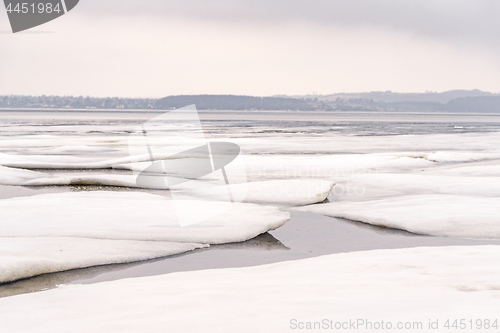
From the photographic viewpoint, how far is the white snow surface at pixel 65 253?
5578mm

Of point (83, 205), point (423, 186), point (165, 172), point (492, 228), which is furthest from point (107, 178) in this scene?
point (492, 228)

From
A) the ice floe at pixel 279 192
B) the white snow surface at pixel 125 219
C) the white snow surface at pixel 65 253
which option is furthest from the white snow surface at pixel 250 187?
the white snow surface at pixel 65 253

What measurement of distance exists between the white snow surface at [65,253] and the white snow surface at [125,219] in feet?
1.14

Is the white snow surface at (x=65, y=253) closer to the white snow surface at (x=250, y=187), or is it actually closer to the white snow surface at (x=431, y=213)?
the white snow surface at (x=431, y=213)

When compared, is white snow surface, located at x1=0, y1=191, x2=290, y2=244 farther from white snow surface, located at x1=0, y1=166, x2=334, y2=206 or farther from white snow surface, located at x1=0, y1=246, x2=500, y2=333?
white snow surface, located at x1=0, y1=246, x2=500, y2=333

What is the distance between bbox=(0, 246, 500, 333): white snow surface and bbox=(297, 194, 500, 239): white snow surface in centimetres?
233

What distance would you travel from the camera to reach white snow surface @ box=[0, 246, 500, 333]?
3.39m

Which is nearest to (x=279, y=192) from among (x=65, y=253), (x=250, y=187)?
(x=250, y=187)

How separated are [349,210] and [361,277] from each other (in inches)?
178

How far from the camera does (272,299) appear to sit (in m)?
3.94

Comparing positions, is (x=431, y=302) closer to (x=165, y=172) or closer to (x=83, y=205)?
(x=83, y=205)

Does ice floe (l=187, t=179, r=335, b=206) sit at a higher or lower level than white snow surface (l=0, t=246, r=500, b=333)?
lower

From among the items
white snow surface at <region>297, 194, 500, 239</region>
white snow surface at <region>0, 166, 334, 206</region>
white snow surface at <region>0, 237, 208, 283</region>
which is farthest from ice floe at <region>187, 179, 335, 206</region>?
white snow surface at <region>0, 237, 208, 283</region>

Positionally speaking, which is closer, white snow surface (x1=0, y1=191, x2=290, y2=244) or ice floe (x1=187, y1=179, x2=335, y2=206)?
white snow surface (x1=0, y1=191, x2=290, y2=244)
